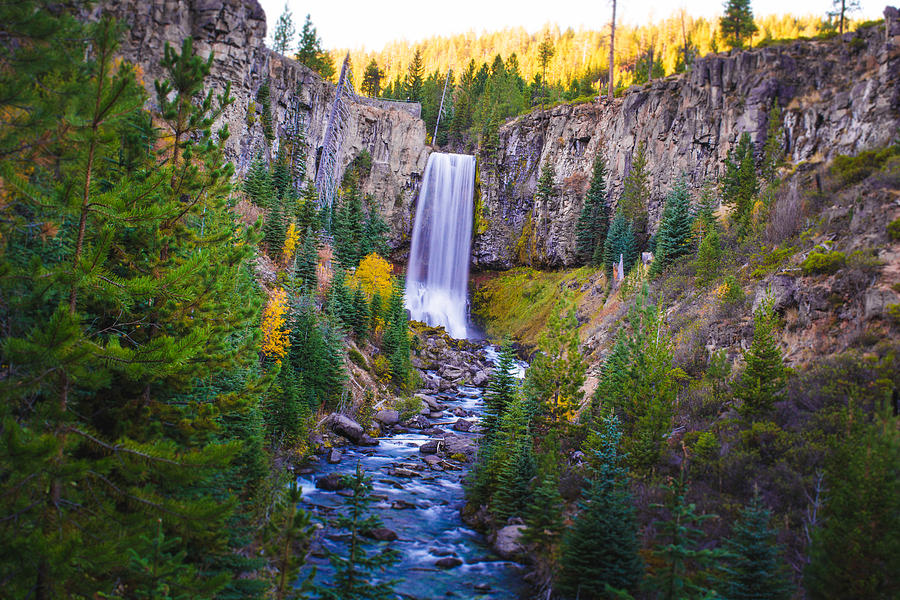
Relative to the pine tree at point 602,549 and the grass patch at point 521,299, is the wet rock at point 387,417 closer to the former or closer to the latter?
the pine tree at point 602,549

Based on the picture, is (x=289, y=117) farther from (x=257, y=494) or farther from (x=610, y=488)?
(x=610, y=488)

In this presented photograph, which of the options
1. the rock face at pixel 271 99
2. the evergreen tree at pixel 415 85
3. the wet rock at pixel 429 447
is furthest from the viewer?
the evergreen tree at pixel 415 85

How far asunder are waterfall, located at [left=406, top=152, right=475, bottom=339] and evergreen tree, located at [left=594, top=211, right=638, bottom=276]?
757 inches

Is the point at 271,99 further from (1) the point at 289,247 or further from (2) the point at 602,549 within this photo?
(2) the point at 602,549

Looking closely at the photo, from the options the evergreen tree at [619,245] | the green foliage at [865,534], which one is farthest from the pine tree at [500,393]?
the evergreen tree at [619,245]

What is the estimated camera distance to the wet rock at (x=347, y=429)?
22.1 meters

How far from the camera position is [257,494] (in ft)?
39.9

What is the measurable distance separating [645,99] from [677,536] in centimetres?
4959

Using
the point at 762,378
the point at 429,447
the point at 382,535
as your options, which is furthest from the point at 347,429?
the point at 762,378

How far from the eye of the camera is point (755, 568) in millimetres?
7996

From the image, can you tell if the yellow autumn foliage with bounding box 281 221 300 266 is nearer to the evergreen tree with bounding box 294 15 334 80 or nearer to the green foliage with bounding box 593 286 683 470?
the green foliage with bounding box 593 286 683 470

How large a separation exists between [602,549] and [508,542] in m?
3.97

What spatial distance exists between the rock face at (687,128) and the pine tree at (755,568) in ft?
88.6

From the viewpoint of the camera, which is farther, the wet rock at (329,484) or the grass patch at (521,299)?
the grass patch at (521,299)
